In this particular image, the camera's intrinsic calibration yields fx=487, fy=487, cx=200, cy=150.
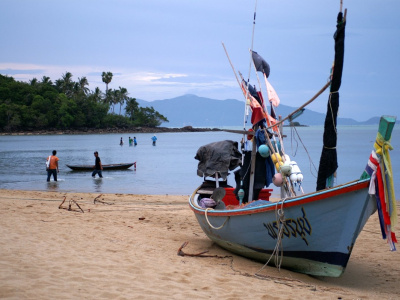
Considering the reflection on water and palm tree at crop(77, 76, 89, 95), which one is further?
palm tree at crop(77, 76, 89, 95)

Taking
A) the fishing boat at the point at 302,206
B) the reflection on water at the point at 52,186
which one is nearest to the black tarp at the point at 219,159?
A: the fishing boat at the point at 302,206

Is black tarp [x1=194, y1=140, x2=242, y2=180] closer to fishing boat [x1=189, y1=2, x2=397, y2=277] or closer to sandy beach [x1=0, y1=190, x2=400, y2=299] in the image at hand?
fishing boat [x1=189, y1=2, x2=397, y2=277]

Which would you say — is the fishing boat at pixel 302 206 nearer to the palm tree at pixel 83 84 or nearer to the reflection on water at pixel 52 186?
the reflection on water at pixel 52 186

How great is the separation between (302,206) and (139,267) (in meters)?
2.43

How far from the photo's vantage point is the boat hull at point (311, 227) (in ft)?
20.8

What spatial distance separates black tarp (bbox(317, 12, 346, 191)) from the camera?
293 inches

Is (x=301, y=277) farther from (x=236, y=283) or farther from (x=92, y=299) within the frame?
(x=92, y=299)

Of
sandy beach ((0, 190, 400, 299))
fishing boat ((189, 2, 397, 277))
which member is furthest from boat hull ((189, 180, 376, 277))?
sandy beach ((0, 190, 400, 299))

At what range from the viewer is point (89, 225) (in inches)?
391

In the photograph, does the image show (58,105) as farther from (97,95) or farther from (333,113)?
(333,113)

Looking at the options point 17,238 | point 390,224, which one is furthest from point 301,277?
point 17,238

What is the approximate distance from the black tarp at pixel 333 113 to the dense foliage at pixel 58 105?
102m

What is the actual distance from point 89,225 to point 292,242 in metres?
4.59

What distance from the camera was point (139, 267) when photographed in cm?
684
